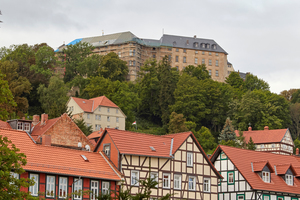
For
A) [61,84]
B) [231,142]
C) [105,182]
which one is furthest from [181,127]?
[105,182]

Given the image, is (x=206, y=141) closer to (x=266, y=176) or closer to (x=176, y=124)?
(x=176, y=124)

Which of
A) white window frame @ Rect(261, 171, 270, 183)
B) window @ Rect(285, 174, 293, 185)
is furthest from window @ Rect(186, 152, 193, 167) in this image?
window @ Rect(285, 174, 293, 185)

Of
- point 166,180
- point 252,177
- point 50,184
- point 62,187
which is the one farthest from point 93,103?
point 50,184

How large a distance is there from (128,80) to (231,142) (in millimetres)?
55335

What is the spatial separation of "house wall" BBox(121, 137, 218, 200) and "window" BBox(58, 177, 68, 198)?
5.53m

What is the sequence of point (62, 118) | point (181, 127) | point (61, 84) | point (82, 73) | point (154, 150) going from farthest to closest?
1. point (82, 73)
2. point (61, 84)
3. point (181, 127)
4. point (62, 118)
5. point (154, 150)

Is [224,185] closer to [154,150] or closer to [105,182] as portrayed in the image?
[154,150]

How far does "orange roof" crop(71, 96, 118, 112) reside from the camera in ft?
296

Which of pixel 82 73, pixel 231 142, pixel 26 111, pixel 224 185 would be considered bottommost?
pixel 224 185

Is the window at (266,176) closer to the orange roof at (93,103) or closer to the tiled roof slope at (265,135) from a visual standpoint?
the tiled roof slope at (265,135)

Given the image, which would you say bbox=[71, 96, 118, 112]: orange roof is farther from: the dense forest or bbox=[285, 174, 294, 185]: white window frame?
bbox=[285, 174, 294, 185]: white window frame

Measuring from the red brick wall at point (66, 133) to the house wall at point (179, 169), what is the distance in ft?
48.2

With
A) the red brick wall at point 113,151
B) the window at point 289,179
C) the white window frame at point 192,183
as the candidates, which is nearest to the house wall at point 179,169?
the white window frame at point 192,183

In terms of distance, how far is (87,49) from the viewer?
124 meters
